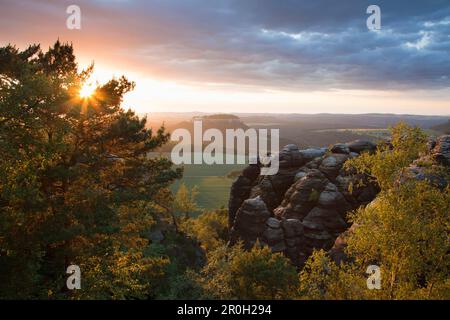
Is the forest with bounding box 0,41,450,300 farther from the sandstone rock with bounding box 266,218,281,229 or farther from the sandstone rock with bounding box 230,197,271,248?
the sandstone rock with bounding box 266,218,281,229

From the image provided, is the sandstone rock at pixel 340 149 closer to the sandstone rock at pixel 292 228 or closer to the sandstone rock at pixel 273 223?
the sandstone rock at pixel 292 228

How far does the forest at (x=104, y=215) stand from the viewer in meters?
17.7

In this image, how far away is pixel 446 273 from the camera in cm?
1839

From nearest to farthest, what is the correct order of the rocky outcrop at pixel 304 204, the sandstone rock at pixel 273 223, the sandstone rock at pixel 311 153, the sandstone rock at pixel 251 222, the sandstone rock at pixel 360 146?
the rocky outcrop at pixel 304 204 → the sandstone rock at pixel 273 223 → the sandstone rock at pixel 251 222 → the sandstone rock at pixel 360 146 → the sandstone rock at pixel 311 153

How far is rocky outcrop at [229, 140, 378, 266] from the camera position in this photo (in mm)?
49469

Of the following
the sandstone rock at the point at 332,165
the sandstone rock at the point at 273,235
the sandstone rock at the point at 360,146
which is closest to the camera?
the sandstone rock at the point at 273,235

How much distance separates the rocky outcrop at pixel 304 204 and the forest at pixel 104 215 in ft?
66.2

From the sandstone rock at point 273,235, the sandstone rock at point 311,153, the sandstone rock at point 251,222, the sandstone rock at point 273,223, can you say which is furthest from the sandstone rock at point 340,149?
the sandstone rock at point 273,235

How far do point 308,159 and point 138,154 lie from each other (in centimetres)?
3544

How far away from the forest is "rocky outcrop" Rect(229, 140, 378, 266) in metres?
20.2

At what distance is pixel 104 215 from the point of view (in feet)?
77.6

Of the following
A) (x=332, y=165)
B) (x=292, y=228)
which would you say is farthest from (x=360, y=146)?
(x=292, y=228)
